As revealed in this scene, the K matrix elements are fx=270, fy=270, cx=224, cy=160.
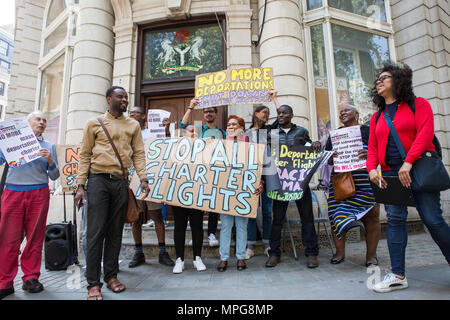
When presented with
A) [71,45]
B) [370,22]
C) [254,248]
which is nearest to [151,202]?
[254,248]

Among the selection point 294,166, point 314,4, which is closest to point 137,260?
point 294,166

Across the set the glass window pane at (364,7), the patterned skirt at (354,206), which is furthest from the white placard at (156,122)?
the glass window pane at (364,7)

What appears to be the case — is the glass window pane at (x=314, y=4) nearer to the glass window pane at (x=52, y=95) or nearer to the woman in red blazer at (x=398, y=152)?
the woman in red blazer at (x=398, y=152)

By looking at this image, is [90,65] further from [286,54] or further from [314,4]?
[314,4]

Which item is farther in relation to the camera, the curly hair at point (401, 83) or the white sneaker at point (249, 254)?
the white sneaker at point (249, 254)

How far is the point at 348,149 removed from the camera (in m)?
3.92

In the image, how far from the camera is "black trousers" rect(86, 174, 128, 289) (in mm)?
2932

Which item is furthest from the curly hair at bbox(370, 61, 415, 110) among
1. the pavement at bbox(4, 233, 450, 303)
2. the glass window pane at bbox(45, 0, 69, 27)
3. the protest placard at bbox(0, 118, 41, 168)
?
the glass window pane at bbox(45, 0, 69, 27)

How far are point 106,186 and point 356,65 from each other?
22.8ft

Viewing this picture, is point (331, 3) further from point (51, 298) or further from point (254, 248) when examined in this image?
point (51, 298)

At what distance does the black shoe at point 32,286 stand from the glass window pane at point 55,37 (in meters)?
7.95

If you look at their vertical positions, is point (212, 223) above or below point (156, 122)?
below

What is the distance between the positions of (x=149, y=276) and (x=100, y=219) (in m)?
1.19

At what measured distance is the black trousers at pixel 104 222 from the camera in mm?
2932
